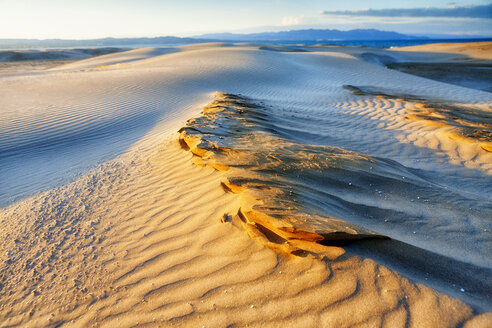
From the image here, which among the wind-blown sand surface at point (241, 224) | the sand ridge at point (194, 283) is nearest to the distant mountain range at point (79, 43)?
the wind-blown sand surface at point (241, 224)

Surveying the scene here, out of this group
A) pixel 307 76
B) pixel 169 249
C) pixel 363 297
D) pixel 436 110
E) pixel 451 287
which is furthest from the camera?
pixel 307 76

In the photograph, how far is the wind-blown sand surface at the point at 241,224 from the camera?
1961 millimetres

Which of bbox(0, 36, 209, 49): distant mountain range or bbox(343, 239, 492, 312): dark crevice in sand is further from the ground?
bbox(343, 239, 492, 312): dark crevice in sand

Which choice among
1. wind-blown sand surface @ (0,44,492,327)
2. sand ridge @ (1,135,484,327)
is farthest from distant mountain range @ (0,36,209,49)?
sand ridge @ (1,135,484,327)

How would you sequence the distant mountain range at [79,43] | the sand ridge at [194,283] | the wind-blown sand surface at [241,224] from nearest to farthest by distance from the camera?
the sand ridge at [194,283], the wind-blown sand surface at [241,224], the distant mountain range at [79,43]

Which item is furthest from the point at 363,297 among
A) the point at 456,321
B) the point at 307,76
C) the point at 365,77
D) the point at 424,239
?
the point at 365,77

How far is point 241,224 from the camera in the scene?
2.65 m

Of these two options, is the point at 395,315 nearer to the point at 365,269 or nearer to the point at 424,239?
the point at 365,269

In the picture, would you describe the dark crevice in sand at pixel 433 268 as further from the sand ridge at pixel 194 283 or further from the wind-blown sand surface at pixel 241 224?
the sand ridge at pixel 194 283

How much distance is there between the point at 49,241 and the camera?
2809 millimetres

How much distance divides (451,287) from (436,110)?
24.7 ft

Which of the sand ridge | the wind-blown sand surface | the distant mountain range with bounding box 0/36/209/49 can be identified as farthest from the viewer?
the distant mountain range with bounding box 0/36/209/49

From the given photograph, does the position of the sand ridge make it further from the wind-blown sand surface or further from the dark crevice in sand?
the dark crevice in sand

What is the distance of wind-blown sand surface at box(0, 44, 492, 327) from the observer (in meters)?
1.96
